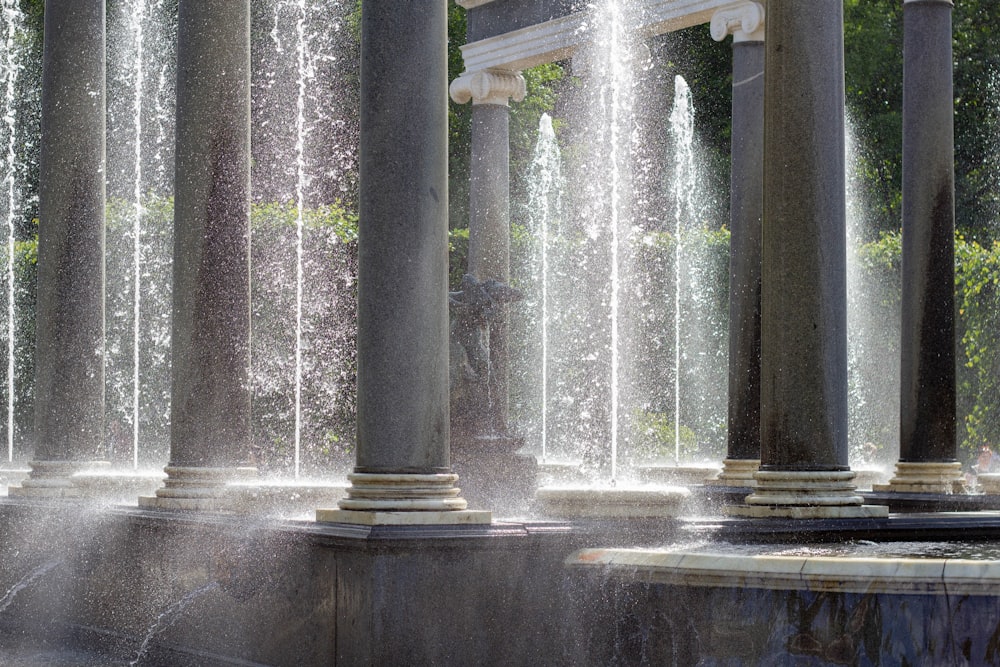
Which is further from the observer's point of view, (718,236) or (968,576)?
(718,236)

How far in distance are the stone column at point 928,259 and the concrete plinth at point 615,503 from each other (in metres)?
14.0

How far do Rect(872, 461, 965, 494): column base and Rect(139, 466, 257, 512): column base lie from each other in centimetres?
1637

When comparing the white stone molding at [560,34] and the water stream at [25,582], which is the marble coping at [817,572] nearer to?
the water stream at [25,582]

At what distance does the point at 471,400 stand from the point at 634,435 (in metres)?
24.3

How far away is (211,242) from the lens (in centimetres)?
2850

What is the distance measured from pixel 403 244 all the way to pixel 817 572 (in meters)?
7.43

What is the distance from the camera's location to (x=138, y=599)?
26812 mm

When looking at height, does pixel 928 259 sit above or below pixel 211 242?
above

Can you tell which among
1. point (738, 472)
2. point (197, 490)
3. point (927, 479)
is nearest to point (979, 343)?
point (927, 479)

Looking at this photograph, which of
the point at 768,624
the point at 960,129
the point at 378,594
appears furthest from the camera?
the point at 960,129

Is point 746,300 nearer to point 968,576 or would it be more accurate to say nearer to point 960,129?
point 968,576

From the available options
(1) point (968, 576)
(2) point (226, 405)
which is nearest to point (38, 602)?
(2) point (226, 405)

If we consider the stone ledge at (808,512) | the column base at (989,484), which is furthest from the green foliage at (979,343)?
the stone ledge at (808,512)

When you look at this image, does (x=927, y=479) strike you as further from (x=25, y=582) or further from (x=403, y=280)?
(x=25, y=582)
